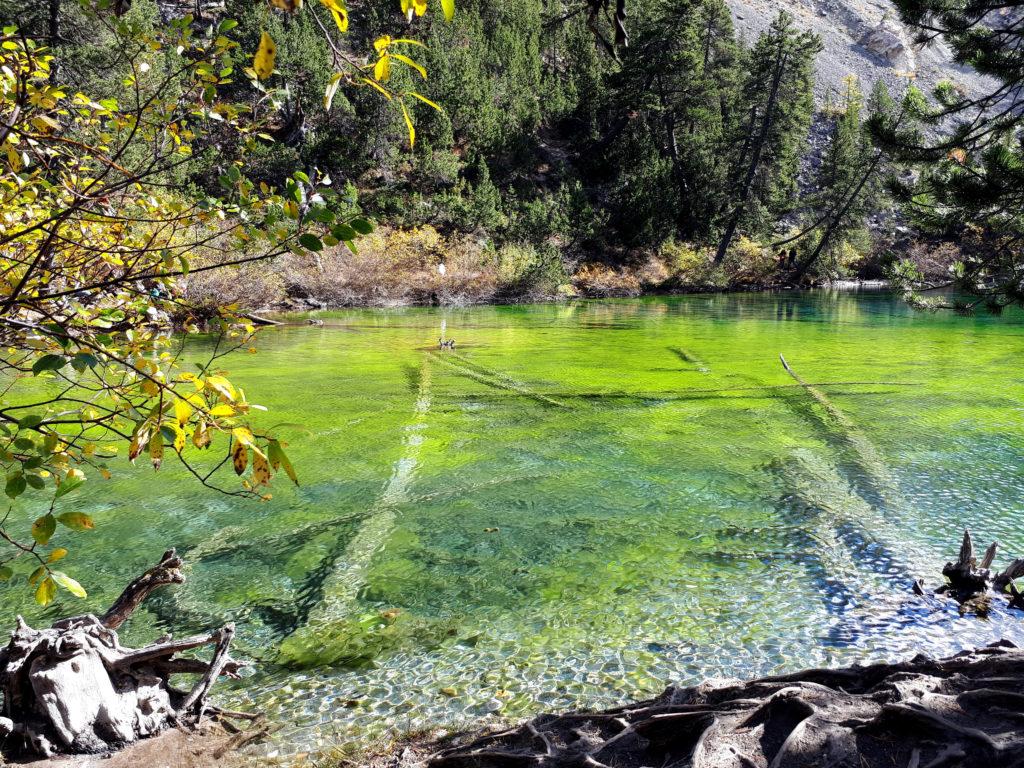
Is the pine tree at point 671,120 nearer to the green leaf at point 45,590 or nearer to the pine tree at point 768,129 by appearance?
the pine tree at point 768,129

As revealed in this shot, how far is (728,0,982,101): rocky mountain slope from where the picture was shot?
58.6 meters

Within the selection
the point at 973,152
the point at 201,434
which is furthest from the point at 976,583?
the point at 201,434

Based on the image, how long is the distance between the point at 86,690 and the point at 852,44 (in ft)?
256

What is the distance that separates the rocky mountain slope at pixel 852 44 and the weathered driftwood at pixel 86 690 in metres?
64.0

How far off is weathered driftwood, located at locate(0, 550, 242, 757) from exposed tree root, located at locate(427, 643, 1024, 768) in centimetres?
106

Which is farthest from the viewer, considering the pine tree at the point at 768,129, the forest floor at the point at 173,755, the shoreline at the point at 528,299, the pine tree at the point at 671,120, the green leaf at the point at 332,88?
the pine tree at the point at 671,120

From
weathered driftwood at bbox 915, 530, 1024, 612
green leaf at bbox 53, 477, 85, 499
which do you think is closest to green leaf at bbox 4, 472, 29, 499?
green leaf at bbox 53, 477, 85, 499

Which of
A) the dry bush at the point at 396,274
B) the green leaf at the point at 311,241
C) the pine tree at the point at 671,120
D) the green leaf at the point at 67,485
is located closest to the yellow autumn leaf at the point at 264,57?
the green leaf at the point at 311,241

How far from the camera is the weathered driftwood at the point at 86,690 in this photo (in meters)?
2.28

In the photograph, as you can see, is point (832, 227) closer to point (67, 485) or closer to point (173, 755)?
point (173, 755)

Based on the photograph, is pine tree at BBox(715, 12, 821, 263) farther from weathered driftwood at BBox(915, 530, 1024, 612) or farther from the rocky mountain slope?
weathered driftwood at BBox(915, 530, 1024, 612)

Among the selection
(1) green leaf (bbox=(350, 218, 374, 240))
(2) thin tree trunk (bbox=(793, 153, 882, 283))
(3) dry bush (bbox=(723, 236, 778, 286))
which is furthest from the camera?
(3) dry bush (bbox=(723, 236, 778, 286))

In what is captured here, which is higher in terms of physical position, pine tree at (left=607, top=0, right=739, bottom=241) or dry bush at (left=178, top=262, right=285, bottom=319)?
pine tree at (left=607, top=0, right=739, bottom=241)

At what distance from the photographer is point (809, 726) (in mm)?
1860
